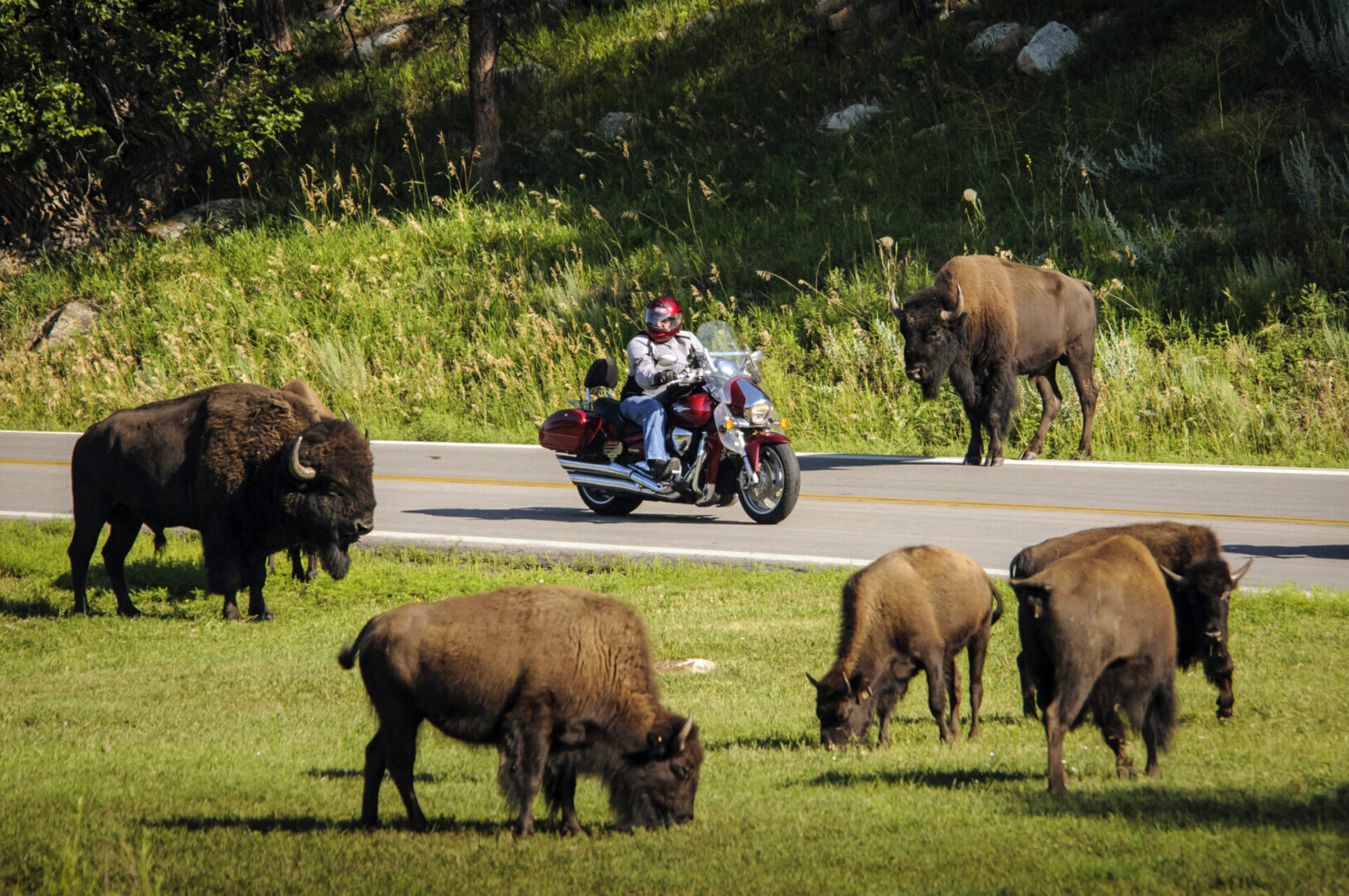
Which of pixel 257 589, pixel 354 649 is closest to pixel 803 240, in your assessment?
pixel 257 589

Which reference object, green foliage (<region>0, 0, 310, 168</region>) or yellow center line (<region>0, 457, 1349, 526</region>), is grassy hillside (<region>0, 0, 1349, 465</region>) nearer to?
green foliage (<region>0, 0, 310, 168</region>)

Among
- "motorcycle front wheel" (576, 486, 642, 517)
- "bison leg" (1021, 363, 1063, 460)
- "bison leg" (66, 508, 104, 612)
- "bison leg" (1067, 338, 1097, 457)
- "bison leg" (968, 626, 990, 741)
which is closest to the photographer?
"bison leg" (968, 626, 990, 741)

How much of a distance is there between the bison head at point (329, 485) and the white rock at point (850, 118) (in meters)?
19.1

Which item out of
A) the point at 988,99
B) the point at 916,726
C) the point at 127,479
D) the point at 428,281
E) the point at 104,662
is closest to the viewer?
the point at 916,726

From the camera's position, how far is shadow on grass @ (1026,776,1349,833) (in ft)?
17.0

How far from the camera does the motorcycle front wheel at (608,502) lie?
539 inches

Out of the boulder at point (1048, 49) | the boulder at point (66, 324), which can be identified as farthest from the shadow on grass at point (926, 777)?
the boulder at point (1048, 49)

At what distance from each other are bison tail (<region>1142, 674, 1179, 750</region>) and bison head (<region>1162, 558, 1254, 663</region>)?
638mm

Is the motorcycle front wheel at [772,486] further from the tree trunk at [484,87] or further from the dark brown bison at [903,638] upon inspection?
the tree trunk at [484,87]

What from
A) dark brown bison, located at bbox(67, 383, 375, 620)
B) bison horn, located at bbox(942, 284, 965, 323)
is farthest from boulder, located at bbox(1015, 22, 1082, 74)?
dark brown bison, located at bbox(67, 383, 375, 620)

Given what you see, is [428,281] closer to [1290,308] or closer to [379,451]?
[379,451]

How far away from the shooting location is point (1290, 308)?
18641 mm

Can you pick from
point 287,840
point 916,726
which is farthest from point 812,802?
point 287,840

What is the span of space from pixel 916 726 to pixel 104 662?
5.41m
